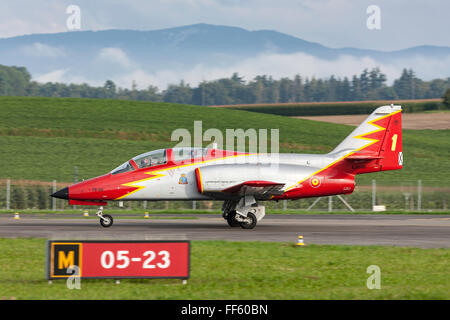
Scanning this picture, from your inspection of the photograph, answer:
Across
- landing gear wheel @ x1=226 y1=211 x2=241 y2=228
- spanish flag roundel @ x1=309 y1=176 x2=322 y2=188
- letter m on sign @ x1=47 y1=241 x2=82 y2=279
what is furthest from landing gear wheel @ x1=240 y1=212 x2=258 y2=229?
letter m on sign @ x1=47 y1=241 x2=82 y2=279

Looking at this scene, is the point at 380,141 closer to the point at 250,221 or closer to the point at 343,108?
the point at 250,221

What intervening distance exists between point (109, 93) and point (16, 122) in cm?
13015

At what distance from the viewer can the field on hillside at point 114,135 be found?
48938mm

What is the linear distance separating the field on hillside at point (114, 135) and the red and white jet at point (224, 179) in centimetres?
1745

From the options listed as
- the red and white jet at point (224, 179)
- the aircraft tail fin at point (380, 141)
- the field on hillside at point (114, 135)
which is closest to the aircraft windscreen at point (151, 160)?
the red and white jet at point (224, 179)

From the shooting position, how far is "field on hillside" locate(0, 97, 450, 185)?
1927 inches

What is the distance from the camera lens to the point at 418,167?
5422 cm

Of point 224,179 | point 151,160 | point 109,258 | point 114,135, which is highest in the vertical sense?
point 114,135

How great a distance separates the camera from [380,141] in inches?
1021

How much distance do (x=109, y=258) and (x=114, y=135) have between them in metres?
50.5

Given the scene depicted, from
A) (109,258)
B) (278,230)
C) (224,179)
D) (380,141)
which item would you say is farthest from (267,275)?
(380,141)

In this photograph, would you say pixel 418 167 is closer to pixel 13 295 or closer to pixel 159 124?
pixel 159 124

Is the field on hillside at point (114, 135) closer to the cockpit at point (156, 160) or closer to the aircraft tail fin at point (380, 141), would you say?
the aircraft tail fin at point (380, 141)
